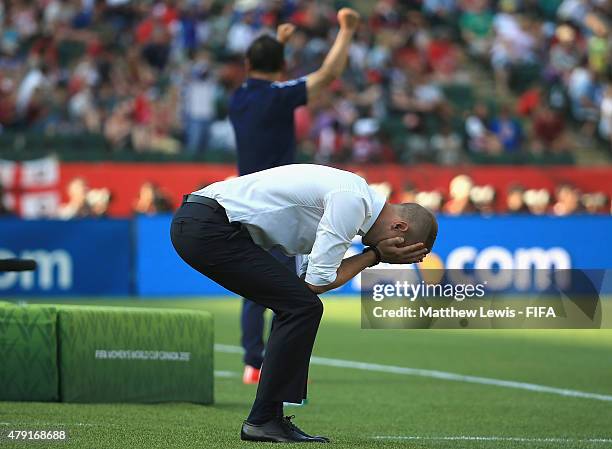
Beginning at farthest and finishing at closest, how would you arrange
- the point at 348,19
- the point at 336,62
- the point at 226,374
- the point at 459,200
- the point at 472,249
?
1. the point at 459,200
2. the point at 472,249
3. the point at 226,374
4. the point at 336,62
5. the point at 348,19

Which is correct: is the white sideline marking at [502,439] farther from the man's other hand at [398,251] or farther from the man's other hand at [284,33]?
the man's other hand at [284,33]

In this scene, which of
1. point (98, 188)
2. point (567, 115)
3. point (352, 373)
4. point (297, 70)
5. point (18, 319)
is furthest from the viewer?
point (567, 115)

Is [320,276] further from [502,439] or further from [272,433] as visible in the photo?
[502,439]

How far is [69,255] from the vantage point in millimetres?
20109

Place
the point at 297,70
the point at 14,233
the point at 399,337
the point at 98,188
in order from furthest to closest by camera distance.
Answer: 1. the point at 297,70
2. the point at 98,188
3. the point at 14,233
4. the point at 399,337

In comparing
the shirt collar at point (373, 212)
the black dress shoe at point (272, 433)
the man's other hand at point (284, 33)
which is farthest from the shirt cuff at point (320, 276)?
the man's other hand at point (284, 33)

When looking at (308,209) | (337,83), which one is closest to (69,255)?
(337,83)

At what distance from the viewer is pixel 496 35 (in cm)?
3058

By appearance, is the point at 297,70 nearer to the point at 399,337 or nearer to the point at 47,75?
the point at 47,75

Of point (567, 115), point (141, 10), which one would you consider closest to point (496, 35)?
point (567, 115)

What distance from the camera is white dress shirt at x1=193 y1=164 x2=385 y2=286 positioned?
21.3 ft

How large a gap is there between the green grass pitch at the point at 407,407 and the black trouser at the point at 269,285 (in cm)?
38

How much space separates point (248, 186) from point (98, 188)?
54.0 feet

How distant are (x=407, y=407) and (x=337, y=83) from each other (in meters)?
17.6
